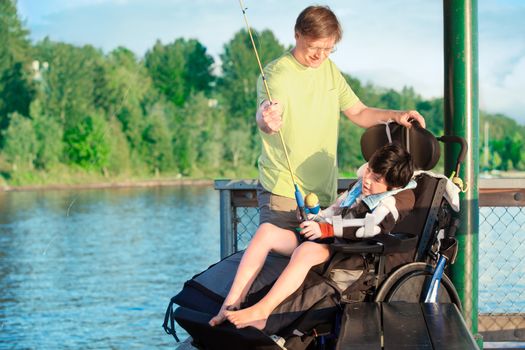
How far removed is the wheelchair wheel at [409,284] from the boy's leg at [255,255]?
41 centimetres

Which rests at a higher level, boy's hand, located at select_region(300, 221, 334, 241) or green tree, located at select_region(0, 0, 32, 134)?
green tree, located at select_region(0, 0, 32, 134)

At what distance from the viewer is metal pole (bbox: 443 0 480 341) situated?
4945mm

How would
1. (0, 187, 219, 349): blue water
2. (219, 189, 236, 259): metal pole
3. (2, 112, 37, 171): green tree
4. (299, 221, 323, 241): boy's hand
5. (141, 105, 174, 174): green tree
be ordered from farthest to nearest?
(141, 105, 174, 174): green tree → (2, 112, 37, 171): green tree → (0, 187, 219, 349): blue water → (219, 189, 236, 259): metal pole → (299, 221, 323, 241): boy's hand

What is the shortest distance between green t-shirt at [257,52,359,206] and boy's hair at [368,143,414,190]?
320mm

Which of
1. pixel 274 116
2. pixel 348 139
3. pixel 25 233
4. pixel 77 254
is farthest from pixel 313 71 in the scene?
pixel 348 139

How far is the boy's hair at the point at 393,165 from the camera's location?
4254 millimetres

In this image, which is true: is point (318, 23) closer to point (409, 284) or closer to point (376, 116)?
point (376, 116)

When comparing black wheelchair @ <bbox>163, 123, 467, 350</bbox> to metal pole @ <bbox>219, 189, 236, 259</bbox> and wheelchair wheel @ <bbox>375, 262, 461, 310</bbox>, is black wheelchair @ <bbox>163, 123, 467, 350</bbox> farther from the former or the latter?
metal pole @ <bbox>219, 189, 236, 259</bbox>

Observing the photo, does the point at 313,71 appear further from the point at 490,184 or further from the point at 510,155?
the point at 510,155

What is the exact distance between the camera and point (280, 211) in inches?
177

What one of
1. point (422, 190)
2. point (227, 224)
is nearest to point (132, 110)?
point (227, 224)

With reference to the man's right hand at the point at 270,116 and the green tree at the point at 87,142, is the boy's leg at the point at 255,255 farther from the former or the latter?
the green tree at the point at 87,142

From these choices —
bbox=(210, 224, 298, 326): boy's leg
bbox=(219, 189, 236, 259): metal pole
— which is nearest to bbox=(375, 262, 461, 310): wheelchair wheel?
bbox=(210, 224, 298, 326): boy's leg

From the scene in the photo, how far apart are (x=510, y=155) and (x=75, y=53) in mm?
36829
